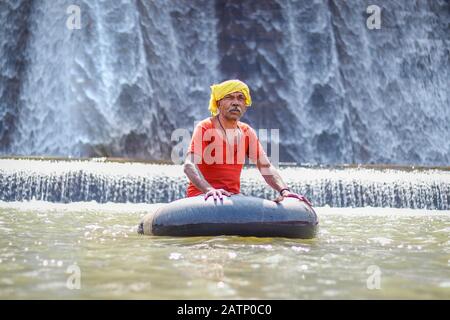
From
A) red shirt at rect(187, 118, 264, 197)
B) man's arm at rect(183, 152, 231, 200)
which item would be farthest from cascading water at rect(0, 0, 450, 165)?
man's arm at rect(183, 152, 231, 200)

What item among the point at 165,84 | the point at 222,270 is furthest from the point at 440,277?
the point at 165,84

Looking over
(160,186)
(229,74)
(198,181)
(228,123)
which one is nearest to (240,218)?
(198,181)

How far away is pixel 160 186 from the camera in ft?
35.8

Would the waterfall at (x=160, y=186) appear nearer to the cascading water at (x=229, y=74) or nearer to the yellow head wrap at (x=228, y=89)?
the yellow head wrap at (x=228, y=89)

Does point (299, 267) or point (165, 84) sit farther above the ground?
point (165, 84)

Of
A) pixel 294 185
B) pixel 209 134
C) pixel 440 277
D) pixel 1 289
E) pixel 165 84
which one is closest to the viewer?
pixel 1 289

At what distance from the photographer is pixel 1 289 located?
10.5ft

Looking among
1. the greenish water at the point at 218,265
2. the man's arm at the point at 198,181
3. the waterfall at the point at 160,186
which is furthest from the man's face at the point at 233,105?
the waterfall at the point at 160,186

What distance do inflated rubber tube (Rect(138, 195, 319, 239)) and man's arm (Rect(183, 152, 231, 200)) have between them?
0.05m

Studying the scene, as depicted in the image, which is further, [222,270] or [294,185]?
[294,185]

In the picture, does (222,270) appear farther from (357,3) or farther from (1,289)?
(357,3)

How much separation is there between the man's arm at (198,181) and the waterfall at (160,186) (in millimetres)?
5391

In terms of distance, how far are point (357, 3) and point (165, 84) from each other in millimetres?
7621

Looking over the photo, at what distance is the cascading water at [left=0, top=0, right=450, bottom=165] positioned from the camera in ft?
62.6
